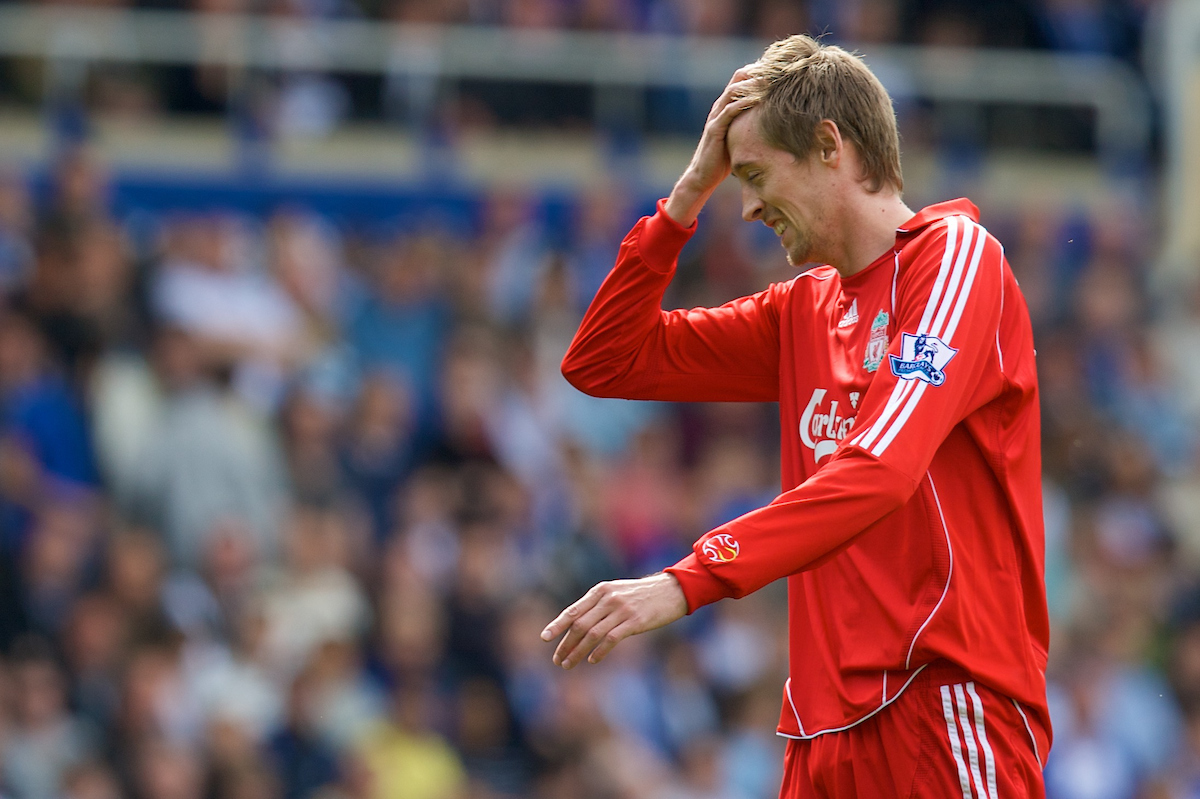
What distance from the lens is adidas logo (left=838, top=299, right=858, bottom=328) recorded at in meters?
3.76

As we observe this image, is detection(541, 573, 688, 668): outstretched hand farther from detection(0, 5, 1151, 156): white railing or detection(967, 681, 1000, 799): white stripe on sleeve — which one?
detection(0, 5, 1151, 156): white railing

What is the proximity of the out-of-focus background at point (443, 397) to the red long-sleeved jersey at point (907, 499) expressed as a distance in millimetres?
4519

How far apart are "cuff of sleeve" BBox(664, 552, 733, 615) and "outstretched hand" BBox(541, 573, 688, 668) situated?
0.18 feet

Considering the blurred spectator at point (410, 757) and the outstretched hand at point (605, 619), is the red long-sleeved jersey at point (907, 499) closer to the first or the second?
the outstretched hand at point (605, 619)

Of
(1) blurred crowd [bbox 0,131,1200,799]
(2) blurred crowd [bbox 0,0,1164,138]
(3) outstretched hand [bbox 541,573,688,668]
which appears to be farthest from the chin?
(2) blurred crowd [bbox 0,0,1164,138]

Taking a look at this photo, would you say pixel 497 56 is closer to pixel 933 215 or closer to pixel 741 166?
pixel 741 166

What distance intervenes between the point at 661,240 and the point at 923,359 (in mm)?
861

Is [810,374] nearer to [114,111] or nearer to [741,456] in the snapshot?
[741,456]

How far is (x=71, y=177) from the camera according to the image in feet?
29.6

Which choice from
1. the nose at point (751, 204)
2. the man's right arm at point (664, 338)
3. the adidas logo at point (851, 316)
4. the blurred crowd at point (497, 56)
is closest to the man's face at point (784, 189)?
the nose at point (751, 204)

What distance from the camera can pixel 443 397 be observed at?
942 centimetres

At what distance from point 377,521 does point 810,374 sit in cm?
529

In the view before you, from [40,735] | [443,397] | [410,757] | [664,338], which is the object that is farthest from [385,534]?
[664,338]

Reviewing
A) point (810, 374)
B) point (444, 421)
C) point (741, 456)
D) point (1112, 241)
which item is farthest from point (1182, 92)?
point (810, 374)
